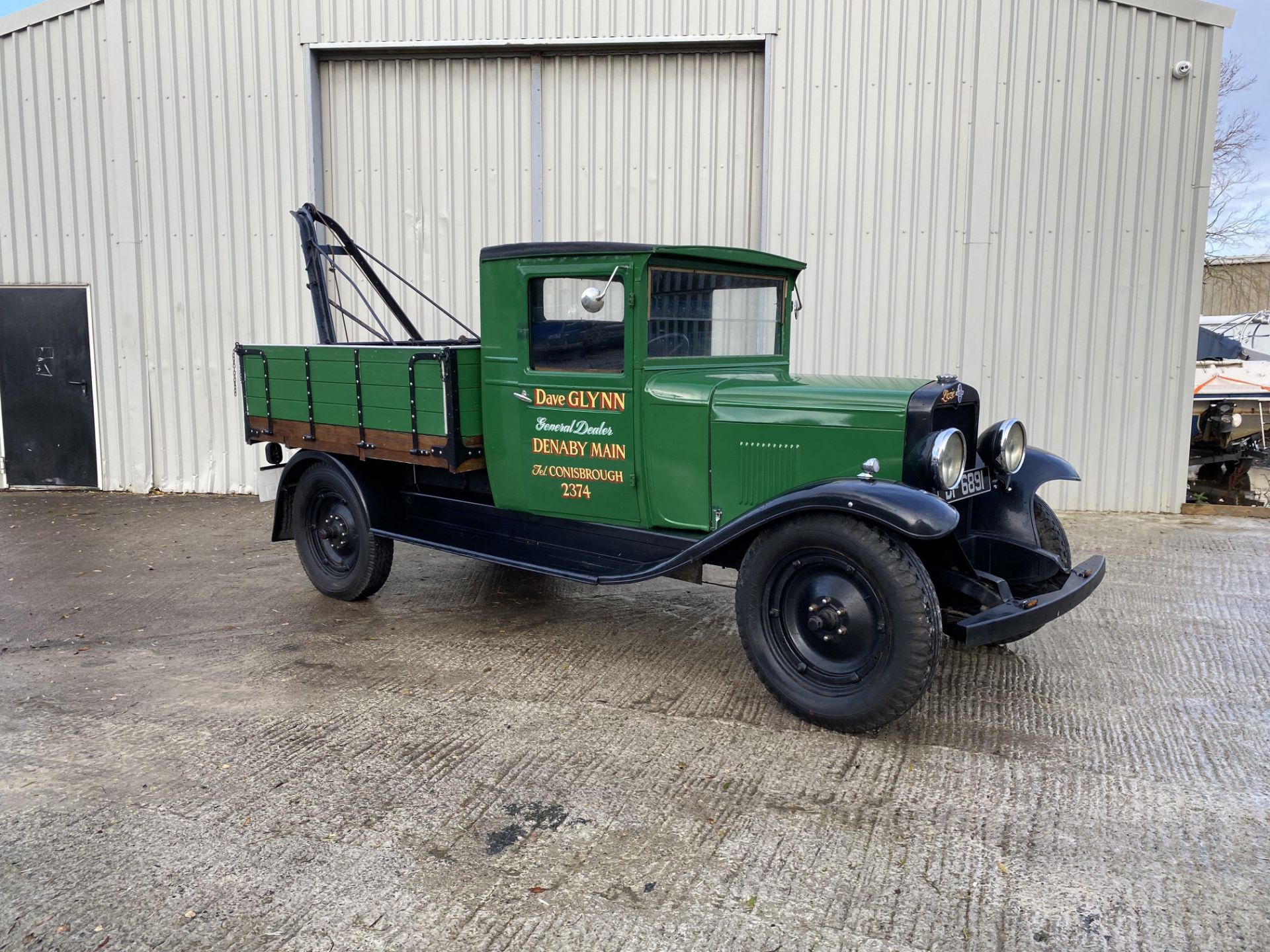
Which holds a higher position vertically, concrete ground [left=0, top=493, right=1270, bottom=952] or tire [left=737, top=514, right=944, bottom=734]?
tire [left=737, top=514, right=944, bottom=734]

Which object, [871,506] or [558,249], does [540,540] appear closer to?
[558,249]

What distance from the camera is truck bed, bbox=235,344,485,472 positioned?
4.86 m

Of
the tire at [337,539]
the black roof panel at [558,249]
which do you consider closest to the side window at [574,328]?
the black roof panel at [558,249]

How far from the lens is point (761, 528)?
4.04 m

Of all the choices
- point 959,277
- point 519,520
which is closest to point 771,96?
point 959,277

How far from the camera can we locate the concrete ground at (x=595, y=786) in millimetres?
2623

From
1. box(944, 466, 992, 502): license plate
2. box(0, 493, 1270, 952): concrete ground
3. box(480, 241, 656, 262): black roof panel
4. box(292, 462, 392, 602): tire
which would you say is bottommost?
→ box(0, 493, 1270, 952): concrete ground

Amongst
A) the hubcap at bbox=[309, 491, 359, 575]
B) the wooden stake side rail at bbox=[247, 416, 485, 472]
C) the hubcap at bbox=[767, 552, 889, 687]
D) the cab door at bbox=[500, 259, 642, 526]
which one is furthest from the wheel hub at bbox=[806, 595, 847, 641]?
the hubcap at bbox=[309, 491, 359, 575]

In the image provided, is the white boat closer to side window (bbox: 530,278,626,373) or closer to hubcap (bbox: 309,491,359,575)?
side window (bbox: 530,278,626,373)

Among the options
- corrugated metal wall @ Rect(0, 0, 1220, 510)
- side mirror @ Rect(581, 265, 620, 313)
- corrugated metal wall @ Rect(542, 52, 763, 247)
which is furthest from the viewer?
corrugated metal wall @ Rect(542, 52, 763, 247)

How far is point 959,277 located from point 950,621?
5074 mm

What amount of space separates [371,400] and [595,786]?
264 cm

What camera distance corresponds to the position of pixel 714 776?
3.44m

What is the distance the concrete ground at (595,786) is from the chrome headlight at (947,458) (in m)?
0.97
